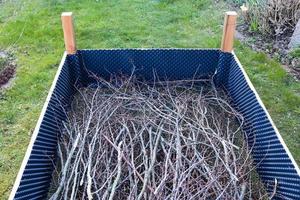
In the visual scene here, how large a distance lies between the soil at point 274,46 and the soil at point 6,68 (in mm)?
2698

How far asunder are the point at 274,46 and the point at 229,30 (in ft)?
4.38

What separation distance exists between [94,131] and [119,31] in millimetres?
2262

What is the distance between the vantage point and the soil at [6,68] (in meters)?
4.23

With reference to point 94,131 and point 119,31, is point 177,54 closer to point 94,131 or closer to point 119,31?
point 94,131

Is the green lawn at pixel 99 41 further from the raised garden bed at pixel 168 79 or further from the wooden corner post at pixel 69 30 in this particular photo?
the wooden corner post at pixel 69 30

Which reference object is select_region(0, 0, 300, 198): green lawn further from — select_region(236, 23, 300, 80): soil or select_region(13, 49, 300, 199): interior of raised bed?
select_region(13, 49, 300, 199): interior of raised bed

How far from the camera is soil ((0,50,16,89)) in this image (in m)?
4.23

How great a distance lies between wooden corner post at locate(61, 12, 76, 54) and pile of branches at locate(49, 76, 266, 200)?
0.43 meters

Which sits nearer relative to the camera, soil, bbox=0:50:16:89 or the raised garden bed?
the raised garden bed

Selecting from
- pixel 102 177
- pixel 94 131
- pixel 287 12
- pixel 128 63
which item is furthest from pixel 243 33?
pixel 102 177

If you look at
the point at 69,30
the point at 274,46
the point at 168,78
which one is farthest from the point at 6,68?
the point at 274,46

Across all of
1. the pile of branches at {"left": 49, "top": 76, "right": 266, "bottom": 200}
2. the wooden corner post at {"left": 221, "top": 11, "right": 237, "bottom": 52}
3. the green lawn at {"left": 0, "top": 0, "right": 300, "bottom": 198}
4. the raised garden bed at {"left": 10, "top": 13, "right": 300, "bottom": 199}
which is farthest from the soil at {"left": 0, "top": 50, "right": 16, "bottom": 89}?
the wooden corner post at {"left": 221, "top": 11, "right": 237, "bottom": 52}

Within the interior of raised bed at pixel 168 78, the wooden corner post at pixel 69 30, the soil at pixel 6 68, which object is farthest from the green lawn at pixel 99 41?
the wooden corner post at pixel 69 30

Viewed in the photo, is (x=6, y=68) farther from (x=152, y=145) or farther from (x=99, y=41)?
(x=152, y=145)
